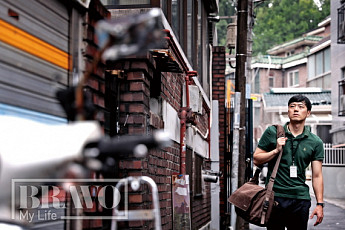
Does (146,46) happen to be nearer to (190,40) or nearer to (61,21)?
(61,21)

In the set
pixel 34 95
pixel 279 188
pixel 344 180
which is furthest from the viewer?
pixel 344 180

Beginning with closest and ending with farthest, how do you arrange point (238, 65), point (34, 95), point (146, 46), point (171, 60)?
point (146, 46) → point (34, 95) → point (171, 60) → point (238, 65)

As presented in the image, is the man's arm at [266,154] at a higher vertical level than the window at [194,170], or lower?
higher

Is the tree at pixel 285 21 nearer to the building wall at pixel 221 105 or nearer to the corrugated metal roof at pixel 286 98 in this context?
the corrugated metal roof at pixel 286 98

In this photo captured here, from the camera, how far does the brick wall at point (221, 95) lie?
16656 millimetres

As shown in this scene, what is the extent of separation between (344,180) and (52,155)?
3101cm

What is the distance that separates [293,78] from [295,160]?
49752 mm

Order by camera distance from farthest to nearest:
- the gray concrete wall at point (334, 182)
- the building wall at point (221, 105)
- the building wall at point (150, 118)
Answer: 1. the gray concrete wall at point (334, 182)
2. the building wall at point (221, 105)
3. the building wall at point (150, 118)

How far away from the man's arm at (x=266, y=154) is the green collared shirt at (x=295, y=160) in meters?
0.09

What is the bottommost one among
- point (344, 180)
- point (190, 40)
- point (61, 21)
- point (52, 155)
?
point (344, 180)

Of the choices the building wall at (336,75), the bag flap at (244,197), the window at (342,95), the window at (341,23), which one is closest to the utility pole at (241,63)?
the bag flap at (244,197)

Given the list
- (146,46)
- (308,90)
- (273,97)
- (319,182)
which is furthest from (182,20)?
(273,97)

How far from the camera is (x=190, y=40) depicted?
11836 millimetres

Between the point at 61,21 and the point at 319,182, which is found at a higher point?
the point at 61,21
